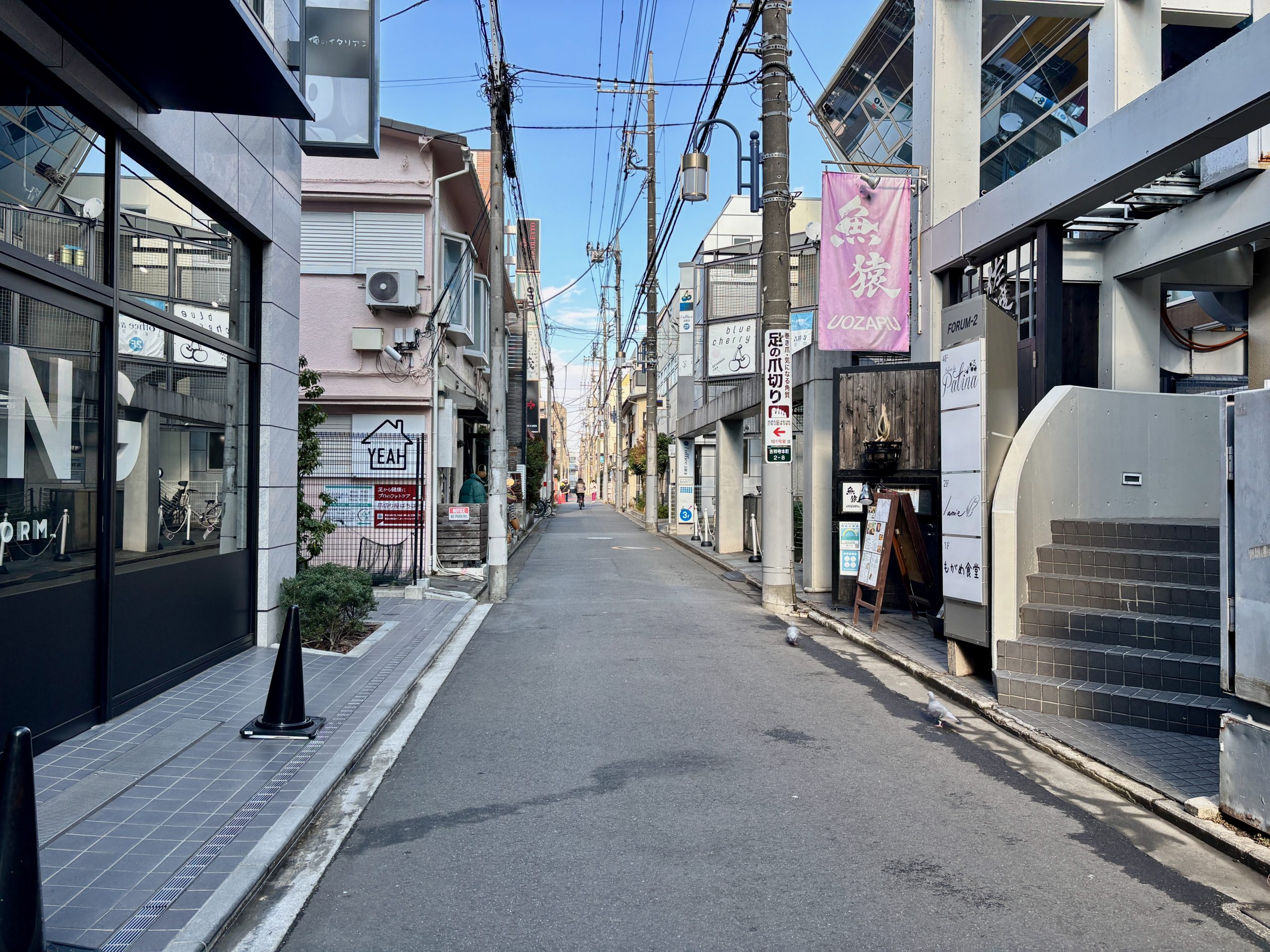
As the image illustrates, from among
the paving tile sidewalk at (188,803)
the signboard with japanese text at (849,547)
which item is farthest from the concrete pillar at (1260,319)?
the paving tile sidewalk at (188,803)

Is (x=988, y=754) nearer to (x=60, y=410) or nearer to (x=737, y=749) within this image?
(x=737, y=749)

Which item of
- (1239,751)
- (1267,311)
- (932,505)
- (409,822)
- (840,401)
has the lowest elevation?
(409,822)

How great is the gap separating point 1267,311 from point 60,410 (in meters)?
13.2

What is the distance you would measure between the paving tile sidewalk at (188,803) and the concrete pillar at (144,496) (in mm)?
1220

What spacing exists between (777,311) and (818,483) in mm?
2723

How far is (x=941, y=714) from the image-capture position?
6570 millimetres

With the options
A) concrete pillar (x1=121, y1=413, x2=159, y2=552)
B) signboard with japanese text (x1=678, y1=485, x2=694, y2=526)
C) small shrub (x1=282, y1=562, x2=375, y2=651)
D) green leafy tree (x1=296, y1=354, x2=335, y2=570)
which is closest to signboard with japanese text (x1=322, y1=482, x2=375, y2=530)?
green leafy tree (x1=296, y1=354, x2=335, y2=570)

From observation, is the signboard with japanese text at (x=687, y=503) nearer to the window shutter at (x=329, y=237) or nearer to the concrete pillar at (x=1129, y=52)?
the window shutter at (x=329, y=237)

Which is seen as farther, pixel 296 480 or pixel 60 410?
pixel 296 480

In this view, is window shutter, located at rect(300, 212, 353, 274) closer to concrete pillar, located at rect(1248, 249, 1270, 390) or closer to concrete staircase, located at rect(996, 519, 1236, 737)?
concrete staircase, located at rect(996, 519, 1236, 737)

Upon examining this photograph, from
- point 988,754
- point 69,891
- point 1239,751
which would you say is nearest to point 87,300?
point 69,891

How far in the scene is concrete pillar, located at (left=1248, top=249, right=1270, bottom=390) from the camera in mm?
11750

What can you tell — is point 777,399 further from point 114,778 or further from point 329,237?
point 114,778

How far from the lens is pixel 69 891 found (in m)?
3.75
